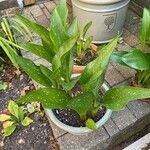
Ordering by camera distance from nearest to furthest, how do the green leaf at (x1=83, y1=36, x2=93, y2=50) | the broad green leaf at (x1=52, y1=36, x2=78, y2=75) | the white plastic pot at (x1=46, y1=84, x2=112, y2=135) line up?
the broad green leaf at (x1=52, y1=36, x2=78, y2=75), the white plastic pot at (x1=46, y1=84, x2=112, y2=135), the green leaf at (x1=83, y1=36, x2=93, y2=50)

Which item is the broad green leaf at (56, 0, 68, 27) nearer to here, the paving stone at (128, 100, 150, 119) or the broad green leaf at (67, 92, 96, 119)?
the broad green leaf at (67, 92, 96, 119)

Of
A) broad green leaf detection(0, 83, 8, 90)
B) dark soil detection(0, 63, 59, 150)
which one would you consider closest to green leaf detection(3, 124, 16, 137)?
dark soil detection(0, 63, 59, 150)

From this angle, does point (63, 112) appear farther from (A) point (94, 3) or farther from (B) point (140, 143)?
(A) point (94, 3)

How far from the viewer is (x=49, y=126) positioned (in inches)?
58.9

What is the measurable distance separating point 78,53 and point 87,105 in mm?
618

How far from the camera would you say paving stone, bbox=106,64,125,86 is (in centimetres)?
168

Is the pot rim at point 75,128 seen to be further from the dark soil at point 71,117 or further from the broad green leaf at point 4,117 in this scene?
the broad green leaf at point 4,117

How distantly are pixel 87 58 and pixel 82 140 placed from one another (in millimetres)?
599

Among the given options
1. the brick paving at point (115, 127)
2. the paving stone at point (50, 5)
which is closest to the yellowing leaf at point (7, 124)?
the brick paving at point (115, 127)

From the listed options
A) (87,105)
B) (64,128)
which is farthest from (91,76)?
(64,128)

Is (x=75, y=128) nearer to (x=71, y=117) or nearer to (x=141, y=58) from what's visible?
(x=71, y=117)

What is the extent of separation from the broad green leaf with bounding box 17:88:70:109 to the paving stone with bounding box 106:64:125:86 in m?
0.61

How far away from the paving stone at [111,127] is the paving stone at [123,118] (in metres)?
0.02

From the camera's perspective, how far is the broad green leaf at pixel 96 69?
3.39 feet
